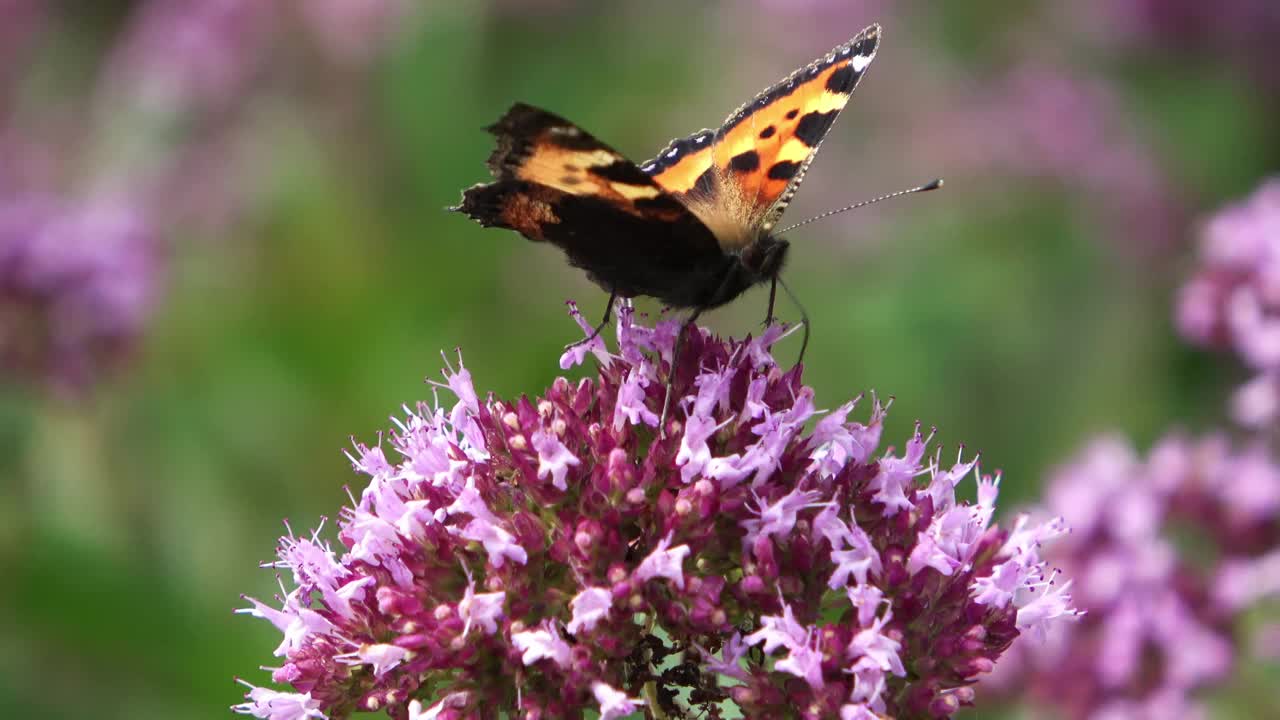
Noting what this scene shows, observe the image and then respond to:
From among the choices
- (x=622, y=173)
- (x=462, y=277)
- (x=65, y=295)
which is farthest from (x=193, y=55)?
(x=622, y=173)

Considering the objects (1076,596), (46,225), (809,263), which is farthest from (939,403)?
(46,225)

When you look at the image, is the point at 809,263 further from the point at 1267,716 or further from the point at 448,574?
the point at 448,574

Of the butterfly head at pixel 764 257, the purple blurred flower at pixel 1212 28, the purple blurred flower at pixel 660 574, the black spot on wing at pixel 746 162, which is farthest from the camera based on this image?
the purple blurred flower at pixel 1212 28

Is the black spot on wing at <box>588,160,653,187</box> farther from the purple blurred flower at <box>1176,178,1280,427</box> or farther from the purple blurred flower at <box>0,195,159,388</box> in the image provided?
the purple blurred flower at <box>0,195,159,388</box>

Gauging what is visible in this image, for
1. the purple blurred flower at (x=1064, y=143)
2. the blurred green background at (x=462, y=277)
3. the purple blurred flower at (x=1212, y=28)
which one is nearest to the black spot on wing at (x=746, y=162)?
the blurred green background at (x=462, y=277)

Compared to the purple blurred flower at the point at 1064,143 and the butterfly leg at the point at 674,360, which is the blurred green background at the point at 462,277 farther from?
the butterfly leg at the point at 674,360

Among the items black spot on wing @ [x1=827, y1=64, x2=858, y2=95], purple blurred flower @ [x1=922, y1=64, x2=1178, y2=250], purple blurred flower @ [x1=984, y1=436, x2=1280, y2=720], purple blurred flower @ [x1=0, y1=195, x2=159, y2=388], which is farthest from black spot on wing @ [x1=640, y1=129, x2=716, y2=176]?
purple blurred flower @ [x1=922, y1=64, x2=1178, y2=250]
